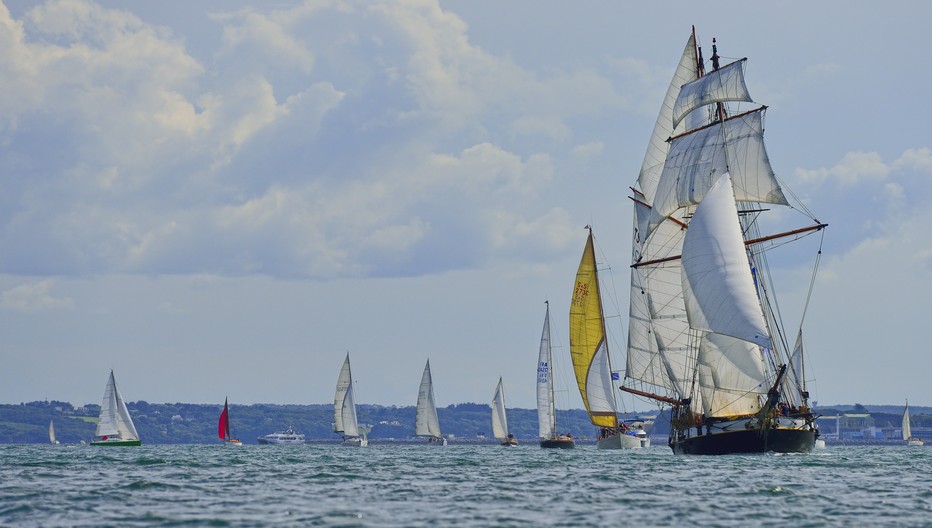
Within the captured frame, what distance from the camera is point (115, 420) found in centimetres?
16175

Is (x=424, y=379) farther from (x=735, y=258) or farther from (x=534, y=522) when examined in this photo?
(x=534, y=522)

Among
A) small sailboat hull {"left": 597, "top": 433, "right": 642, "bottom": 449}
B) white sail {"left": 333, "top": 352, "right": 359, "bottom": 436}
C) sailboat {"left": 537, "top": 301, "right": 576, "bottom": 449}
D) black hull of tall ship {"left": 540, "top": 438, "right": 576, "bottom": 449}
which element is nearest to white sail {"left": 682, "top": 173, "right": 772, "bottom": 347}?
small sailboat hull {"left": 597, "top": 433, "right": 642, "bottom": 449}

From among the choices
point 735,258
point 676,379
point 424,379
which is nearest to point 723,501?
point 735,258

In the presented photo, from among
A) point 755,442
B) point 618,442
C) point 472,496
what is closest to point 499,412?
point 618,442

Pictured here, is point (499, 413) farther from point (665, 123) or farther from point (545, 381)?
point (665, 123)

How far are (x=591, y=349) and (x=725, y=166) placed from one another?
25852 mm

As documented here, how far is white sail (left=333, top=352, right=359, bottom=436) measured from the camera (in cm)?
18075

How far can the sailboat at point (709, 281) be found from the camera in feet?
243

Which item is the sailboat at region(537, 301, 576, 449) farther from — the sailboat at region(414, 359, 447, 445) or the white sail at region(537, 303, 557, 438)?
the sailboat at region(414, 359, 447, 445)

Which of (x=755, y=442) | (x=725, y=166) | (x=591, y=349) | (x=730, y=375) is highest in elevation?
(x=725, y=166)

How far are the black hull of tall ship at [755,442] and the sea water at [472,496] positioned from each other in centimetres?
770

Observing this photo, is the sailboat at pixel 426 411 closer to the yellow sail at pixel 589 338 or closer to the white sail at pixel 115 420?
the white sail at pixel 115 420

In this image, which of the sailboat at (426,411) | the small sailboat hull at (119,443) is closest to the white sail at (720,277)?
the small sailboat hull at (119,443)

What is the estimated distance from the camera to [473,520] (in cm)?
3897
